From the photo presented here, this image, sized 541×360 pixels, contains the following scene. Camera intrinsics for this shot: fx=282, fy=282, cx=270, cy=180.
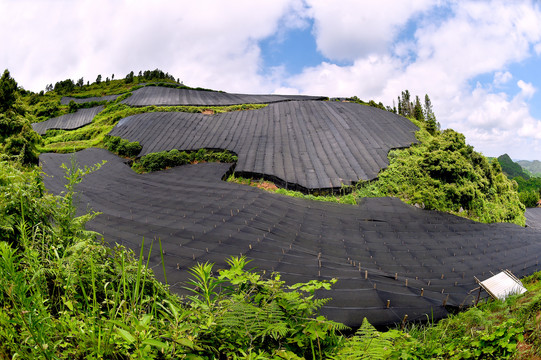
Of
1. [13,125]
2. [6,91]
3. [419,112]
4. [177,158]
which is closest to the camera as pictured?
[177,158]

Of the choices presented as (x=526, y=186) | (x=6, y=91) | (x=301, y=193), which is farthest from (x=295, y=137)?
(x=526, y=186)

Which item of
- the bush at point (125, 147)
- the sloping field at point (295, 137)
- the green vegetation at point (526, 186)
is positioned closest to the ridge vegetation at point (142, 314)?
the sloping field at point (295, 137)

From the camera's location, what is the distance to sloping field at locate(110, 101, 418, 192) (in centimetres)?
1360

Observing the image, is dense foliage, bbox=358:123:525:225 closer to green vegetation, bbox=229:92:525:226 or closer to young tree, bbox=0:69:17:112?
green vegetation, bbox=229:92:525:226

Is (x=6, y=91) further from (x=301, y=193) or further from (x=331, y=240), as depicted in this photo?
(x=331, y=240)

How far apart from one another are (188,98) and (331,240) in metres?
31.0

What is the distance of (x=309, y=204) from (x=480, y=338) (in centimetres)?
750

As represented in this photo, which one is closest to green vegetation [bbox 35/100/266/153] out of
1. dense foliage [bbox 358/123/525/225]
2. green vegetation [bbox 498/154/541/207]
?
dense foliage [bbox 358/123/525/225]

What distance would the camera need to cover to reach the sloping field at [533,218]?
632 inches

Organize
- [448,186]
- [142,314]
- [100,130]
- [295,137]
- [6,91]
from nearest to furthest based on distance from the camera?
[142,314] < [448,186] < [6,91] < [295,137] < [100,130]

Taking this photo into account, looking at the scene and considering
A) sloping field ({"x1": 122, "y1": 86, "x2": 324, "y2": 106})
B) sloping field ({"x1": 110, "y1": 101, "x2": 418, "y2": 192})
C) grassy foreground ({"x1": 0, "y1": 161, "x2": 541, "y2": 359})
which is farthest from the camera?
sloping field ({"x1": 122, "y1": 86, "x2": 324, "y2": 106})

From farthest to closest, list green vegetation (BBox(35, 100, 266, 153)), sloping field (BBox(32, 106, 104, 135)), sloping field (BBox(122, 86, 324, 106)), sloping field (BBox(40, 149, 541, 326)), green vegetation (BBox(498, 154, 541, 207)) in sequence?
green vegetation (BBox(498, 154, 541, 207))
sloping field (BBox(32, 106, 104, 135))
sloping field (BBox(122, 86, 324, 106))
green vegetation (BBox(35, 100, 266, 153))
sloping field (BBox(40, 149, 541, 326))

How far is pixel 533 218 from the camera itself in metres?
18.1

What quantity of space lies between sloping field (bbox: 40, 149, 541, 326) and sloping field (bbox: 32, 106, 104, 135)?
29.4 metres
